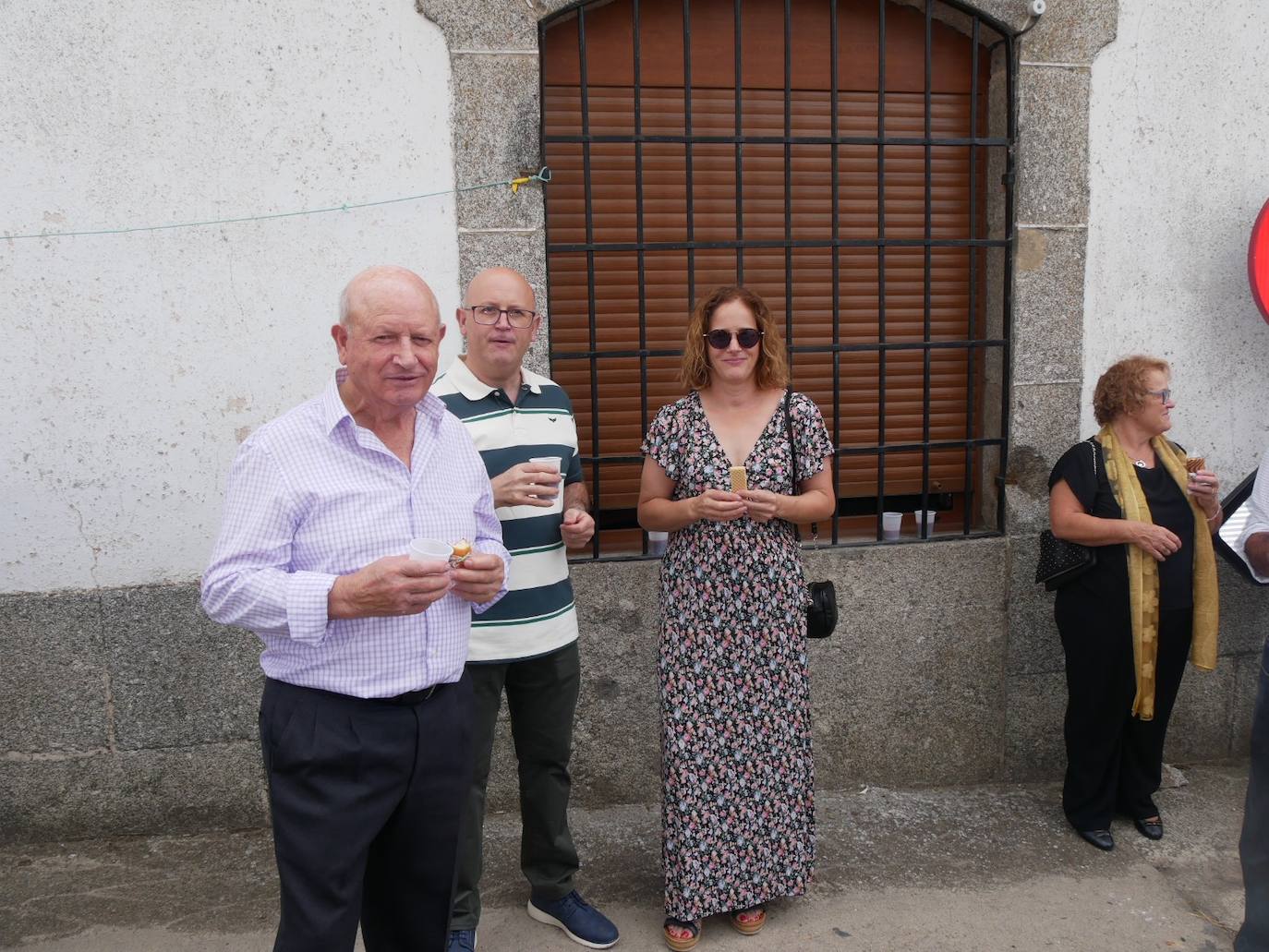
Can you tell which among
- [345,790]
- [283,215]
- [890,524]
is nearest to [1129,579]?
[890,524]

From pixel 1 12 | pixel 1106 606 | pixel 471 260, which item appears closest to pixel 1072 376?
pixel 1106 606

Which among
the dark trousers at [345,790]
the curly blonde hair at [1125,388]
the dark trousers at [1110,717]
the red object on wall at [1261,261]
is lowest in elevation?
the dark trousers at [1110,717]

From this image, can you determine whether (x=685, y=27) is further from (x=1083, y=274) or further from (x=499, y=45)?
Answer: (x=1083, y=274)

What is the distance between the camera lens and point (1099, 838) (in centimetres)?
365

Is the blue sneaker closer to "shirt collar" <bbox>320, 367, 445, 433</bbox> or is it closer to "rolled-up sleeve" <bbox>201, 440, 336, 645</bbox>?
"rolled-up sleeve" <bbox>201, 440, 336, 645</bbox>

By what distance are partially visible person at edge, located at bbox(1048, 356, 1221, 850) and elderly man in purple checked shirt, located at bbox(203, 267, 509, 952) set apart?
2404 mm

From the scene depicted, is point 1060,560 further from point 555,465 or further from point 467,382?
point 467,382

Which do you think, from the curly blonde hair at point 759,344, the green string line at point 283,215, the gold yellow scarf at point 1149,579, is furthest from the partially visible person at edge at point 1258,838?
the green string line at point 283,215

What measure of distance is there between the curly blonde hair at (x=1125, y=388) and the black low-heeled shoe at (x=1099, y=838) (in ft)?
4.92

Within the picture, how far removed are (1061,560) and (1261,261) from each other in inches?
58.3

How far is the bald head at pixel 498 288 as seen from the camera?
9.09 feet

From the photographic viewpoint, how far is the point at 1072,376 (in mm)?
4078

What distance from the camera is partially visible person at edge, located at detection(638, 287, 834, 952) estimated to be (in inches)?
118

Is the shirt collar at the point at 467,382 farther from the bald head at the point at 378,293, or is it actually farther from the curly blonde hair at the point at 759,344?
the bald head at the point at 378,293
